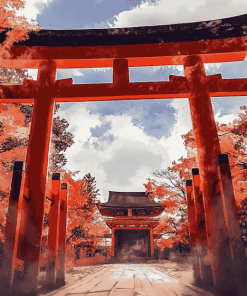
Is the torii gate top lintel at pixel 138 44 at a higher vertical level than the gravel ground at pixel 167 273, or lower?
higher

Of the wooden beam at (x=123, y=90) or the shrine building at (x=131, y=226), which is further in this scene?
the shrine building at (x=131, y=226)

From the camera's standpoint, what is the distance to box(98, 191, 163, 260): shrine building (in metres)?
16.9

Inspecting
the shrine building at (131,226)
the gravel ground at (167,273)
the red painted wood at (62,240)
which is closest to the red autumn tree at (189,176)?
the gravel ground at (167,273)

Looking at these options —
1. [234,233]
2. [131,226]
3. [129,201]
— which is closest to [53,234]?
[234,233]

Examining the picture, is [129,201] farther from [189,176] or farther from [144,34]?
[144,34]

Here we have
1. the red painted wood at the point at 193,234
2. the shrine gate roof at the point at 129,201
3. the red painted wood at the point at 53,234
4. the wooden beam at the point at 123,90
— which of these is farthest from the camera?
the shrine gate roof at the point at 129,201

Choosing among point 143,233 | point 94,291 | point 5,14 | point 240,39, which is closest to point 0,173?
point 5,14

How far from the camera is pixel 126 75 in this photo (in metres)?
4.49

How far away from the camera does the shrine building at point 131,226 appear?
1691cm

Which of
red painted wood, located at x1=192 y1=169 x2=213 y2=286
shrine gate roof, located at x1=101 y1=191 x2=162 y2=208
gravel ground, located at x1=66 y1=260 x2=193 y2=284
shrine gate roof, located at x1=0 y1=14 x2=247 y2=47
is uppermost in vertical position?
shrine gate roof, located at x1=0 y1=14 x2=247 y2=47

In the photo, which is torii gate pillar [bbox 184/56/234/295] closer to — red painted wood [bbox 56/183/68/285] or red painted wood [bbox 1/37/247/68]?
red painted wood [bbox 1/37/247/68]

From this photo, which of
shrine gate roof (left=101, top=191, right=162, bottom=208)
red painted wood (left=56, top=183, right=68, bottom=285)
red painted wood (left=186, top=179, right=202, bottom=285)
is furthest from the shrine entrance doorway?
red painted wood (left=56, top=183, right=68, bottom=285)

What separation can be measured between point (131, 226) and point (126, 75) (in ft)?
49.1

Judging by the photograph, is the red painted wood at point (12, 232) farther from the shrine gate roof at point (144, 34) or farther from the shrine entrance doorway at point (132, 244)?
the shrine entrance doorway at point (132, 244)
